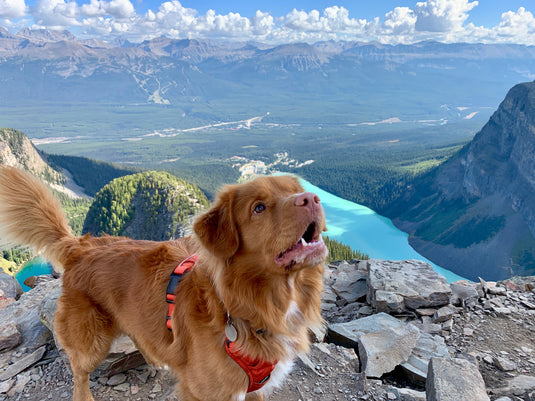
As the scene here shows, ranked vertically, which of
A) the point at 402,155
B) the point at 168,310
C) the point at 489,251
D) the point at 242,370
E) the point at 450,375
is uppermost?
the point at 168,310

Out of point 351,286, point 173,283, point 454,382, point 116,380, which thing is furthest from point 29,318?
point 351,286

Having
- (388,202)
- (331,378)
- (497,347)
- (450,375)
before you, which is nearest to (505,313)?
(497,347)

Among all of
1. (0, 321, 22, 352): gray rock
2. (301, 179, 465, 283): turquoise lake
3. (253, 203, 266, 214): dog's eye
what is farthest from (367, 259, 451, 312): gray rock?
(301, 179, 465, 283): turquoise lake

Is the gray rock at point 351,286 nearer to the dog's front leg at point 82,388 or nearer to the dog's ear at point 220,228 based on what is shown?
the dog's front leg at point 82,388

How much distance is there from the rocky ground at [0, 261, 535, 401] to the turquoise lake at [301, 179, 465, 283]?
267 feet

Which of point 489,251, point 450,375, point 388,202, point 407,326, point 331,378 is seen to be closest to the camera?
point 450,375

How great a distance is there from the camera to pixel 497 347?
7.59 m

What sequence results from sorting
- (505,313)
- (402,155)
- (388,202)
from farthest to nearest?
(402,155)
(388,202)
(505,313)

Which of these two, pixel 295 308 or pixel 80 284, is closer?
pixel 295 308

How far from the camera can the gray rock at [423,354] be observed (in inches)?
254

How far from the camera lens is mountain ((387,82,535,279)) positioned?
96.8 m

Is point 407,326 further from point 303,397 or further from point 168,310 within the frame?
point 168,310

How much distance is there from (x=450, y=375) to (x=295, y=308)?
3.13 m

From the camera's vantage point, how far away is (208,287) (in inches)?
152
